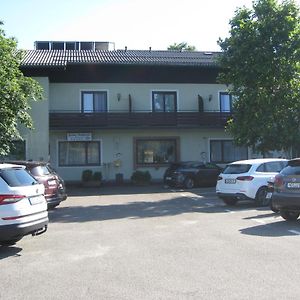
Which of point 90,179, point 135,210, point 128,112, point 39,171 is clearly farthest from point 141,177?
point 39,171

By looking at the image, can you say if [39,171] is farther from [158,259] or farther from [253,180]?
[158,259]

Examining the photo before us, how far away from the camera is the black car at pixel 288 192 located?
1186 centimetres

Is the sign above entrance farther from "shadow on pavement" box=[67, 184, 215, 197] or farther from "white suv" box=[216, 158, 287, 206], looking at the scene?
"white suv" box=[216, 158, 287, 206]

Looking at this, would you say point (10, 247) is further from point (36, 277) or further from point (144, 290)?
point (144, 290)

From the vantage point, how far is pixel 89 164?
30.8m

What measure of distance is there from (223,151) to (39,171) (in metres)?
18.9

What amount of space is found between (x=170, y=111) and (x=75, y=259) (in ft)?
78.7

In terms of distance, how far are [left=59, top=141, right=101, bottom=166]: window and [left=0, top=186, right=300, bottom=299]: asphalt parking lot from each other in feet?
54.5

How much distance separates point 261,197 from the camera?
54.1ft

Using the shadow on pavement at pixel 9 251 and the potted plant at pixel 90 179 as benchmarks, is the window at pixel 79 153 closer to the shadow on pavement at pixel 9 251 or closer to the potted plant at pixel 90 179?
the potted plant at pixel 90 179

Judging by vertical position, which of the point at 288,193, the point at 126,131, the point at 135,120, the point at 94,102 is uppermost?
the point at 94,102

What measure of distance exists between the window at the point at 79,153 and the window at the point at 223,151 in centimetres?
746

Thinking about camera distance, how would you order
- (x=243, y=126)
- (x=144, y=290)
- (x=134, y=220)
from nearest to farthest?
(x=144, y=290), (x=134, y=220), (x=243, y=126)

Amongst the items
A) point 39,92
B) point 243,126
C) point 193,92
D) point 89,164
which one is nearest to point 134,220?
point 39,92
